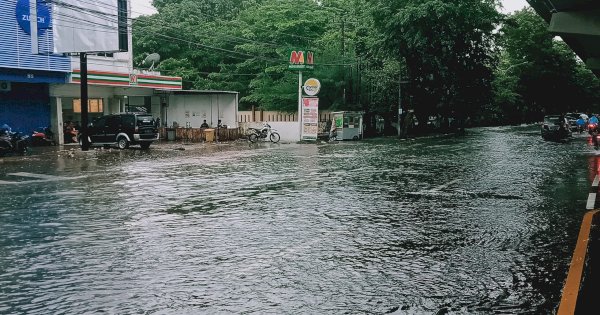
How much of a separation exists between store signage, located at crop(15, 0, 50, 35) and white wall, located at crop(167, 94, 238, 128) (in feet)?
44.6

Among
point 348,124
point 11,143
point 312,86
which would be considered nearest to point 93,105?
point 11,143

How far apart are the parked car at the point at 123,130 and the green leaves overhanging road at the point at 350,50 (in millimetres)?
10918

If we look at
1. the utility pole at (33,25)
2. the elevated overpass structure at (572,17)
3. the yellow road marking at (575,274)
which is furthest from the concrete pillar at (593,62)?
the utility pole at (33,25)

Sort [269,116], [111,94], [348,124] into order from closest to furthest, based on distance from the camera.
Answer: [111,94] → [348,124] → [269,116]

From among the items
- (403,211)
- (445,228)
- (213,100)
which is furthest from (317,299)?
(213,100)

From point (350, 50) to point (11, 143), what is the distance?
27.9 metres

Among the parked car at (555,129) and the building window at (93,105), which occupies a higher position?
the building window at (93,105)

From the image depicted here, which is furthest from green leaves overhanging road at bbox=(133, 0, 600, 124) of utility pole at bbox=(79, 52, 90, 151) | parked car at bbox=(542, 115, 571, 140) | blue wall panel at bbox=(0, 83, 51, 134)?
utility pole at bbox=(79, 52, 90, 151)

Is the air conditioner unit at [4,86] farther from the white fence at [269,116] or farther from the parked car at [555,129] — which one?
the parked car at [555,129]

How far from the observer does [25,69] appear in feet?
92.3

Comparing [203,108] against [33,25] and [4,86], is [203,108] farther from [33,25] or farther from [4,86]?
[33,25]

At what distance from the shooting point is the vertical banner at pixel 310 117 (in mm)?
37438

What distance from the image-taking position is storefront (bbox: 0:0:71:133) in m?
27.4

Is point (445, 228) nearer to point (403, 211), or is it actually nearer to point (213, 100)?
point (403, 211)
